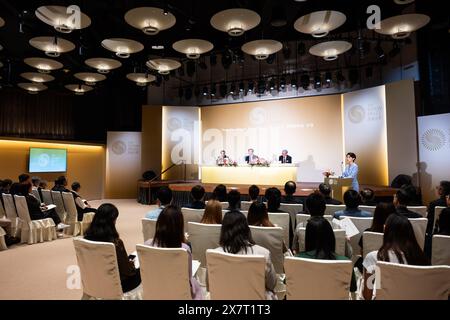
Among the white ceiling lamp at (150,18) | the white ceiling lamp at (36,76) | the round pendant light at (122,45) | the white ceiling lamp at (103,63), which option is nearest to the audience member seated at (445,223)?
the white ceiling lamp at (150,18)

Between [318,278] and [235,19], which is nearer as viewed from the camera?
[318,278]

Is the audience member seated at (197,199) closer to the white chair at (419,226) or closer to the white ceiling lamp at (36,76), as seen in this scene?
the white chair at (419,226)

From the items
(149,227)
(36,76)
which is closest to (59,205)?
(36,76)

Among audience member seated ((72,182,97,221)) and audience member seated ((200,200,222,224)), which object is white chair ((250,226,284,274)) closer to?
audience member seated ((200,200,222,224))

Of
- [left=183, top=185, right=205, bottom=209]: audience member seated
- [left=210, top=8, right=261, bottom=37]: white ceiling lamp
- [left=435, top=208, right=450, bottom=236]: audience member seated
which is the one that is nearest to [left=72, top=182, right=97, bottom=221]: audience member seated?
[left=183, top=185, right=205, bottom=209]: audience member seated

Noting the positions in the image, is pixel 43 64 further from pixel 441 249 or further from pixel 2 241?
pixel 441 249

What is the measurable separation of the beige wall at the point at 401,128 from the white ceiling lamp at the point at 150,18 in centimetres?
657

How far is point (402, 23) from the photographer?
5.88 meters

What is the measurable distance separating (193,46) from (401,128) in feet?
20.1

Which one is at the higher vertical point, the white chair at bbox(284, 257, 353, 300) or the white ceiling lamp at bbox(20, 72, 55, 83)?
the white ceiling lamp at bbox(20, 72, 55, 83)

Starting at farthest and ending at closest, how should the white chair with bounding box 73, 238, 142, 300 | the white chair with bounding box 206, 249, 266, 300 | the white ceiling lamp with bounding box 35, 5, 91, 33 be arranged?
the white ceiling lamp with bounding box 35, 5, 91, 33
the white chair with bounding box 73, 238, 142, 300
the white chair with bounding box 206, 249, 266, 300

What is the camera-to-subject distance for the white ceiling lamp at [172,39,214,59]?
6.72 m

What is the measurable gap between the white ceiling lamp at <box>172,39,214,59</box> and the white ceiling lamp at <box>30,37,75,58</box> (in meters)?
2.39
